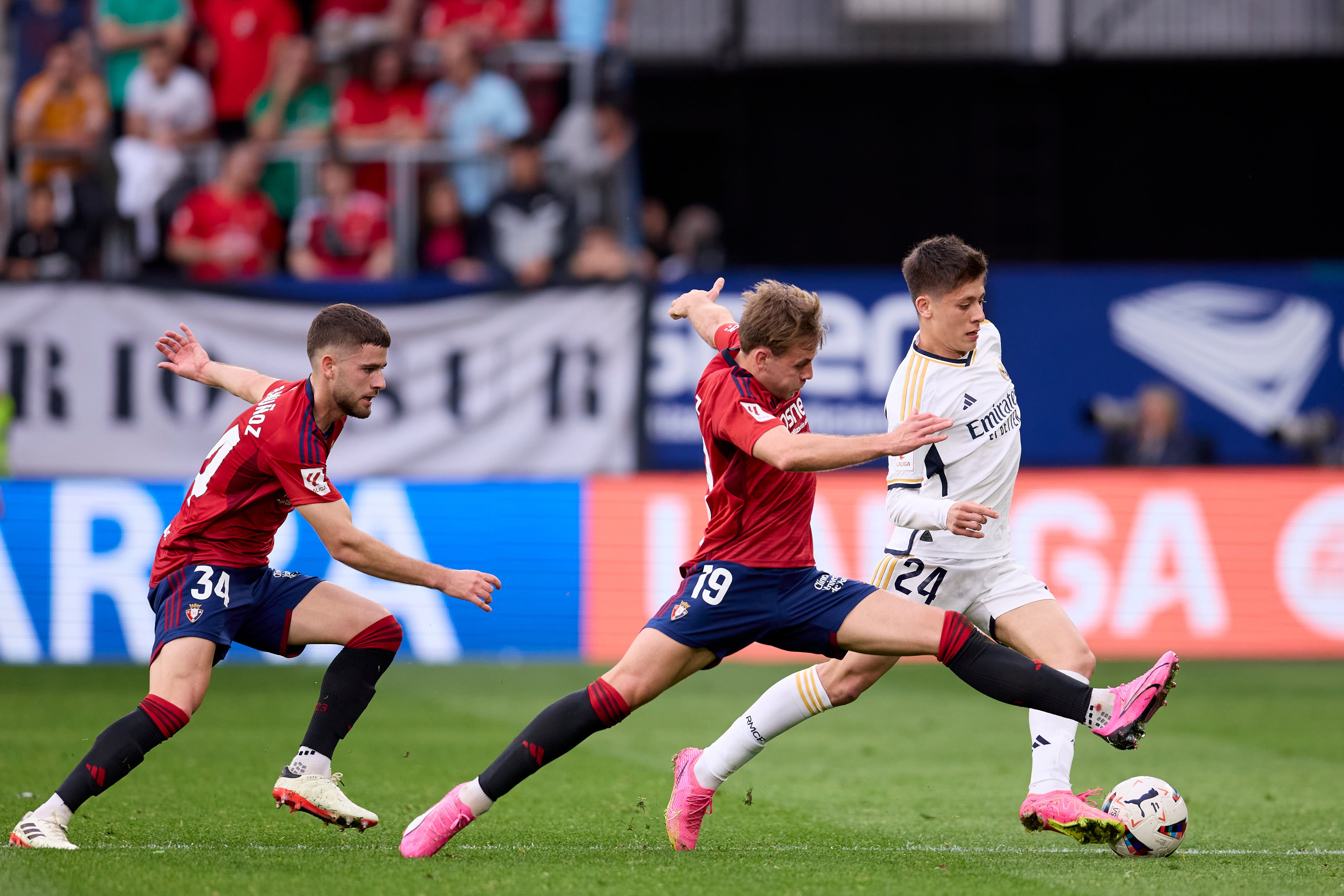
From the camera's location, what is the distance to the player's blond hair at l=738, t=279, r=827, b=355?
18.4 feet

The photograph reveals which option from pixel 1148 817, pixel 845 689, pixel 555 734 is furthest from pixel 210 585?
pixel 1148 817

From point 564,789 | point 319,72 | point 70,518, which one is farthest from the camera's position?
point 319,72

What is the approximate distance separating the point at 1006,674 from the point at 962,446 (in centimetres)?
99

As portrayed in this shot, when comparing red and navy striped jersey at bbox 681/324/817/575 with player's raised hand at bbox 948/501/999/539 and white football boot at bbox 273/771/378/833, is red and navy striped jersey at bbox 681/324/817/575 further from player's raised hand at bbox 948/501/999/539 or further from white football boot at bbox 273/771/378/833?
white football boot at bbox 273/771/378/833

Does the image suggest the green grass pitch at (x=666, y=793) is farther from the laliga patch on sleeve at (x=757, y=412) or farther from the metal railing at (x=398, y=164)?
the metal railing at (x=398, y=164)

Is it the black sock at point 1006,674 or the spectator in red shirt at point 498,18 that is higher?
the spectator in red shirt at point 498,18

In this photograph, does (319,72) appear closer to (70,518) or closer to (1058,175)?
(70,518)

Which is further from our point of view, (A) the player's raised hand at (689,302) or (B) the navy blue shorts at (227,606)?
(A) the player's raised hand at (689,302)

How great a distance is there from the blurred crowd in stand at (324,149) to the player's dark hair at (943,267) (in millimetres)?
8389

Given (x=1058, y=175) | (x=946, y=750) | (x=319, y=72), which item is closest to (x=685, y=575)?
(x=946, y=750)

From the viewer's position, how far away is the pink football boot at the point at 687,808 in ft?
20.1

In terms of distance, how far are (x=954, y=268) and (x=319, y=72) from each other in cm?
1083

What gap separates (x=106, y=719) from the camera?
31.7 feet

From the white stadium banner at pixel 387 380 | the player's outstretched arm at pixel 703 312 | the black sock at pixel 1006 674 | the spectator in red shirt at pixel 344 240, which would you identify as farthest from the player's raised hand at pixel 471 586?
the spectator in red shirt at pixel 344 240
